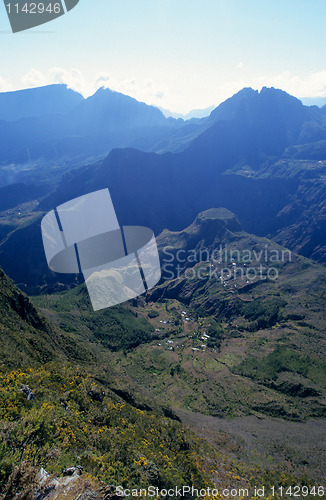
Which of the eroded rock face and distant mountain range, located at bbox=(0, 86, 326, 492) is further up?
the eroded rock face

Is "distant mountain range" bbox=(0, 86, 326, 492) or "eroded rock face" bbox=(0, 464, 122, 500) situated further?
"distant mountain range" bbox=(0, 86, 326, 492)

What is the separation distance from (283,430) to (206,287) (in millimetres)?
70740

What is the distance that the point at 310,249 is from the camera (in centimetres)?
16362

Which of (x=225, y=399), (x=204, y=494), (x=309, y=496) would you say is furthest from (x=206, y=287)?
(x=204, y=494)

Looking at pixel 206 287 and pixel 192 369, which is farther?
pixel 206 287

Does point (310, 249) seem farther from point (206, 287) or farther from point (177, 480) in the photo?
point (177, 480)

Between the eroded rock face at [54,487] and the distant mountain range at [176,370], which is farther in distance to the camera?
the distant mountain range at [176,370]

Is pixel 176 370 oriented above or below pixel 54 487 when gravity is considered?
below

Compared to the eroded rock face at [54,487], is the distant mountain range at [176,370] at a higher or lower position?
lower

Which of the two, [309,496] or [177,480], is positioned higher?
[177,480]

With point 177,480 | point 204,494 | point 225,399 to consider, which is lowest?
point 225,399

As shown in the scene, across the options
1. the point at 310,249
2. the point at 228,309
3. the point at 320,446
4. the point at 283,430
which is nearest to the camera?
the point at 320,446

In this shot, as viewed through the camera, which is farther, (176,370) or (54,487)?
(176,370)

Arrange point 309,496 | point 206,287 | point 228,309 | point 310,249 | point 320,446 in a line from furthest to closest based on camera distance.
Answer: point 310,249, point 206,287, point 228,309, point 320,446, point 309,496
